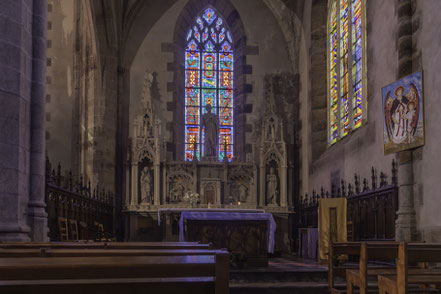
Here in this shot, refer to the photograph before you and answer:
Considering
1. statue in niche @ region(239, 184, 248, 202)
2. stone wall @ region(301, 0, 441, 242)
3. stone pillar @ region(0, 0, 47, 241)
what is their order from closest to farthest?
stone pillar @ region(0, 0, 47, 241), stone wall @ region(301, 0, 441, 242), statue in niche @ region(239, 184, 248, 202)

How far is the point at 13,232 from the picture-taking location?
6523mm

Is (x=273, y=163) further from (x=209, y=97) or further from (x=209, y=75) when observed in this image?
(x=209, y=75)

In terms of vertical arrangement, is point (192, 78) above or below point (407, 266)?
above

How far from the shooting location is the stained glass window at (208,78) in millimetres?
16906

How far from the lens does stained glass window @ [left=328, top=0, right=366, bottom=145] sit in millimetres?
12398

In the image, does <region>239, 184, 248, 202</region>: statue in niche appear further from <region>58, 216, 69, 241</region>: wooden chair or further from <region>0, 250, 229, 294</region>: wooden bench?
<region>0, 250, 229, 294</region>: wooden bench

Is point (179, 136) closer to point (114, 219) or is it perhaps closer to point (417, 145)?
point (114, 219)

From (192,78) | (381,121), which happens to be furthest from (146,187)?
(381,121)

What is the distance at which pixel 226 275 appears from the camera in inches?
75.2

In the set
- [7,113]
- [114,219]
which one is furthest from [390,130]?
[114,219]

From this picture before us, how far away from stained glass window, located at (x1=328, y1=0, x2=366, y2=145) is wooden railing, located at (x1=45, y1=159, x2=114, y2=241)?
20.1 ft

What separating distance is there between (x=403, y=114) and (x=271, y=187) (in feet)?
23.3

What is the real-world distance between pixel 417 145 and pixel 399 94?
3.24 ft

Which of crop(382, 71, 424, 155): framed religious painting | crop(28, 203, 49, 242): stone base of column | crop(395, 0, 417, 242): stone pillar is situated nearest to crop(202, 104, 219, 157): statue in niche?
crop(382, 71, 424, 155): framed religious painting
